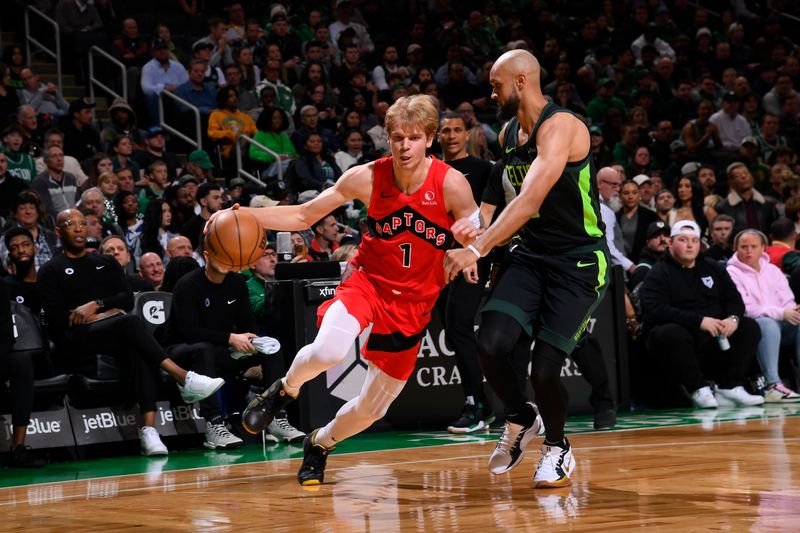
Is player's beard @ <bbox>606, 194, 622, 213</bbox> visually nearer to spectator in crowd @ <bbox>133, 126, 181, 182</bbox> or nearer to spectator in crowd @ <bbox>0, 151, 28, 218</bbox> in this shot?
spectator in crowd @ <bbox>133, 126, 181, 182</bbox>

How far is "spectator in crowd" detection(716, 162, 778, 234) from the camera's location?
1269cm

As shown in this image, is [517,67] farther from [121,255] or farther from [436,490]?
[121,255]

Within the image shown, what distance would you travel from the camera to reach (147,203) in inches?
441

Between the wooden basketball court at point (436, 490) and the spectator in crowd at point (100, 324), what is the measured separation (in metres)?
0.47

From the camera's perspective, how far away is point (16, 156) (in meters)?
11.2

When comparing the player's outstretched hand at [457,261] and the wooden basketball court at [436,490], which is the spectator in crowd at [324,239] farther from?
the player's outstretched hand at [457,261]

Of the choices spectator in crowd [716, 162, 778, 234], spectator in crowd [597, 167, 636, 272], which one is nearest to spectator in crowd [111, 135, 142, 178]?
spectator in crowd [597, 167, 636, 272]

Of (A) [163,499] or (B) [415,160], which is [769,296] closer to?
(B) [415,160]

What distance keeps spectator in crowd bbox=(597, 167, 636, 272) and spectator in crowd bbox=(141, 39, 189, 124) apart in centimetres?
544

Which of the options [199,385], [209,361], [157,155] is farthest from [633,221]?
[199,385]

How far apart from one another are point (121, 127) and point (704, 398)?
6.89m

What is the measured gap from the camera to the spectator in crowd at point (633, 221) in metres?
11.6

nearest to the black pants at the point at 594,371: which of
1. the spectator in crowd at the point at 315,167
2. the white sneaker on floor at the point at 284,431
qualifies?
the white sneaker on floor at the point at 284,431

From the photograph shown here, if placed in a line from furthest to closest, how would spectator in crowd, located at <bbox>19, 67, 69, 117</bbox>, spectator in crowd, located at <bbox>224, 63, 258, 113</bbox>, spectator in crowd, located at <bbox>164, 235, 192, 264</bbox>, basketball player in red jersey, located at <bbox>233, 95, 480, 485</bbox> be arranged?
spectator in crowd, located at <bbox>224, 63, 258, 113</bbox>
spectator in crowd, located at <bbox>19, 67, 69, 117</bbox>
spectator in crowd, located at <bbox>164, 235, 192, 264</bbox>
basketball player in red jersey, located at <bbox>233, 95, 480, 485</bbox>
